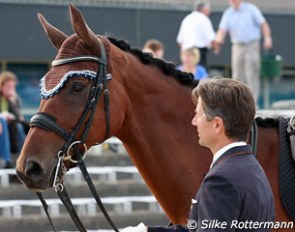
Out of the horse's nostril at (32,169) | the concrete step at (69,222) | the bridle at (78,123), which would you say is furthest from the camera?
the concrete step at (69,222)

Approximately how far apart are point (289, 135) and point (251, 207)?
193 centimetres

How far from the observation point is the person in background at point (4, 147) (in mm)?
10883

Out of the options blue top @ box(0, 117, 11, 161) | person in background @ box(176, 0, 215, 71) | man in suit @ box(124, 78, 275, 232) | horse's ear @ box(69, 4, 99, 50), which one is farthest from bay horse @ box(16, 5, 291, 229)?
person in background @ box(176, 0, 215, 71)

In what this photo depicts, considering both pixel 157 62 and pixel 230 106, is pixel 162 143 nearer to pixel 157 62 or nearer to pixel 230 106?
pixel 157 62

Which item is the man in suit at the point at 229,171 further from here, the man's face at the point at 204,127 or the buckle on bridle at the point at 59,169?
the buckle on bridle at the point at 59,169

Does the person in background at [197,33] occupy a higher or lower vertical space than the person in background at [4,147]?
higher

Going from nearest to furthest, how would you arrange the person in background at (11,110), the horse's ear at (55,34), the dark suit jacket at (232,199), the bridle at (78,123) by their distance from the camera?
the dark suit jacket at (232,199) < the bridle at (78,123) < the horse's ear at (55,34) < the person in background at (11,110)

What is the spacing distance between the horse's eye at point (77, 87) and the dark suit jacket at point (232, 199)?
5.42 ft

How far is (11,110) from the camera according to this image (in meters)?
11.6

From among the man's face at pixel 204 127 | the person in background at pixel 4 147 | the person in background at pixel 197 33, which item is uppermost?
the man's face at pixel 204 127

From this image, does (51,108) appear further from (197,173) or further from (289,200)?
(289,200)

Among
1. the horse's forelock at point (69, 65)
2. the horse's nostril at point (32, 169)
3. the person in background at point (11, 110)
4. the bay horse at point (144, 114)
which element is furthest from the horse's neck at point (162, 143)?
the person in background at point (11, 110)

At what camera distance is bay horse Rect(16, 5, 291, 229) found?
17.2 feet

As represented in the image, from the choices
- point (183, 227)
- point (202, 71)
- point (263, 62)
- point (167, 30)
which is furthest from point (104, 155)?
point (183, 227)
